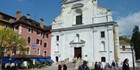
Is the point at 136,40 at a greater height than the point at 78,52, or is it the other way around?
the point at 136,40

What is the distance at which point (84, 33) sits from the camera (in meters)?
42.5

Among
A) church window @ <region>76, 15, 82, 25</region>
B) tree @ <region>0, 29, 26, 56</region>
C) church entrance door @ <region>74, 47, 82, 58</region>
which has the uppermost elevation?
church window @ <region>76, 15, 82, 25</region>

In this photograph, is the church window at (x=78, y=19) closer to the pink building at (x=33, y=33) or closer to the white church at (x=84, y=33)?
the white church at (x=84, y=33)

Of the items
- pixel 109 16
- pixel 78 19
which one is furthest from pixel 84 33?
pixel 109 16

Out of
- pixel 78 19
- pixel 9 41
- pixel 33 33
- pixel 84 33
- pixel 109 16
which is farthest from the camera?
pixel 33 33

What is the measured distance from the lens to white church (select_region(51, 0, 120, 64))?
129 ft

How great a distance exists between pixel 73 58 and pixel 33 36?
14.0m

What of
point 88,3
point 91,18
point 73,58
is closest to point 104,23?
point 91,18

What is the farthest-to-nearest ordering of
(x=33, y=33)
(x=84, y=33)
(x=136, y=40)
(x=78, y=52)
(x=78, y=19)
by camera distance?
(x=136, y=40) → (x=33, y=33) → (x=78, y=19) → (x=78, y=52) → (x=84, y=33)

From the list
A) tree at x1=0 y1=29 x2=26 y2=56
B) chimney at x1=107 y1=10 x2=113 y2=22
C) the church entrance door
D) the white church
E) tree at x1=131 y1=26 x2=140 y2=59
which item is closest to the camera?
tree at x1=0 y1=29 x2=26 y2=56

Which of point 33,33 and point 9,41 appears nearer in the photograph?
point 9,41

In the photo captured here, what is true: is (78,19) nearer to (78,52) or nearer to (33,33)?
(78,52)

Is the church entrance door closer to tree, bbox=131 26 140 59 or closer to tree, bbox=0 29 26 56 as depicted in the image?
tree, bbox=0 29 26 56

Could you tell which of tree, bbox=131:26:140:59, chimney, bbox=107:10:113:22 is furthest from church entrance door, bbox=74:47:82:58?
tree, bbox=131:26:140:59
